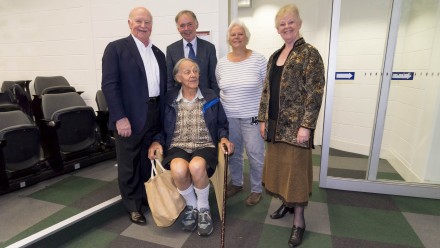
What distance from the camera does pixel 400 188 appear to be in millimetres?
2643

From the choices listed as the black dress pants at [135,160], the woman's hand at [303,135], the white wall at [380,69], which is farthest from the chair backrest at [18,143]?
the white wall at [380,69]

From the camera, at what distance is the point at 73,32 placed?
393 cm

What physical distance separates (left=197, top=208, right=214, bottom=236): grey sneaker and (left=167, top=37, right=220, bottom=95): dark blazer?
41.6 inches

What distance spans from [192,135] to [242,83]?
575mm

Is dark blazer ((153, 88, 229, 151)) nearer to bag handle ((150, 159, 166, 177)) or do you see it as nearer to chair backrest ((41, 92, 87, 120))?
bag handle ((150, 159, 166, 177))

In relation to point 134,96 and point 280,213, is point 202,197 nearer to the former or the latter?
point 280,213

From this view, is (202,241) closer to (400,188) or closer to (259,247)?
(259,247)

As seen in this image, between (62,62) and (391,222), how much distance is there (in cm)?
459

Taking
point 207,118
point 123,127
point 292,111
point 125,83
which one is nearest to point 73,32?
point 125,83

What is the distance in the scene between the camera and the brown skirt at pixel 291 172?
1768 mm

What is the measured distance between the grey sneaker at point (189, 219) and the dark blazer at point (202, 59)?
1.04m

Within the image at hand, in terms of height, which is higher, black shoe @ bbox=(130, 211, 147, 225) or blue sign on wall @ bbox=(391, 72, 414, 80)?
blue sign on wall @ bbox=(391, 72, 414, 80)

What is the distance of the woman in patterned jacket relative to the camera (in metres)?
1.65

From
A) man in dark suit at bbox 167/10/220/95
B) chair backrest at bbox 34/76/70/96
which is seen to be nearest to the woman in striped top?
man in dark suit at bbox 167/10/220/95
